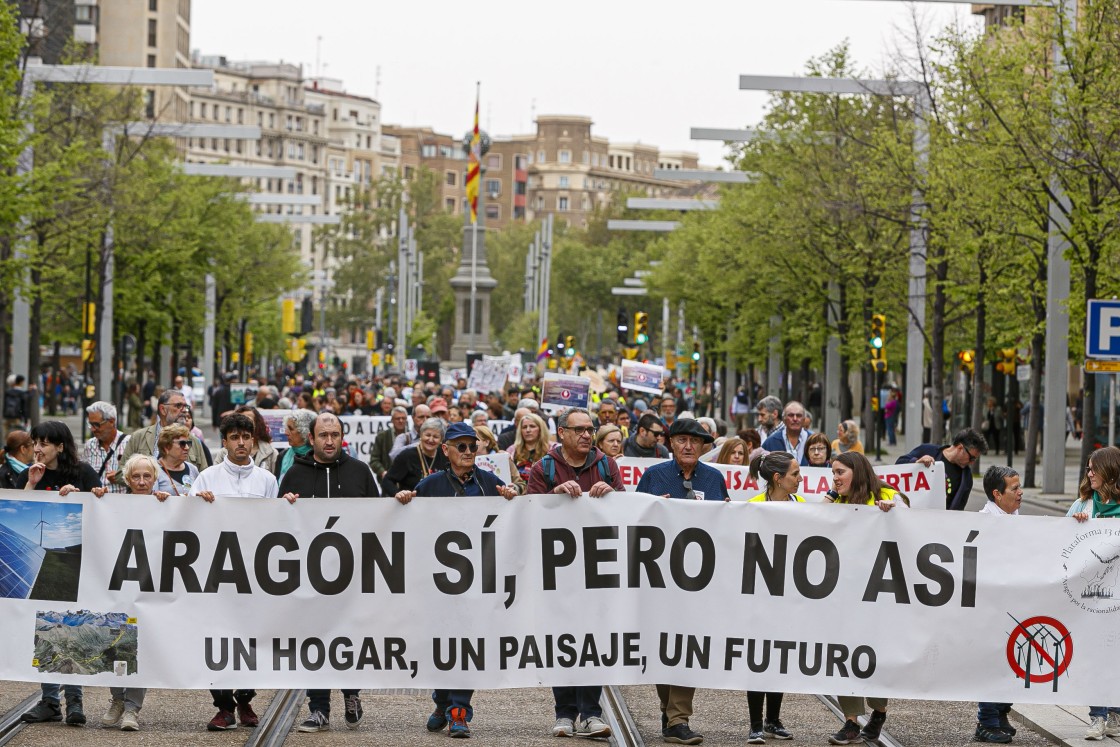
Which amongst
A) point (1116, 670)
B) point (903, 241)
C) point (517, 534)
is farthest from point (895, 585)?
point (903, 241)

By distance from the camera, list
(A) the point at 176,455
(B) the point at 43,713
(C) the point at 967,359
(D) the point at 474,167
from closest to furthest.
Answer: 1. (B) the point at 43,713
2. (A) the point at 176,455
3. (C) the point at 967,359
4. (D) the point at 474,167

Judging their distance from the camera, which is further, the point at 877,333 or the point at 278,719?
the point at 877,333

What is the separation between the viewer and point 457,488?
35.9ft

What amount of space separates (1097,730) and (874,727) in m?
1.16

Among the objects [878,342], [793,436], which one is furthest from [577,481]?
[878,342]

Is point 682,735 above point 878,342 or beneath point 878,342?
beneath

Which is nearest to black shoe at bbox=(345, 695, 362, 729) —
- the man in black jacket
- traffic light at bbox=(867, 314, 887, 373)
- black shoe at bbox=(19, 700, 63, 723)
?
the man in black jacket

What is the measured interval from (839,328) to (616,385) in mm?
8495

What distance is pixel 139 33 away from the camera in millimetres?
139625

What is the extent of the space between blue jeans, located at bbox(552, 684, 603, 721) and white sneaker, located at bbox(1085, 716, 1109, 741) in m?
2.54

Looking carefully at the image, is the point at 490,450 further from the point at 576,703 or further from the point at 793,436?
the point at 576,703

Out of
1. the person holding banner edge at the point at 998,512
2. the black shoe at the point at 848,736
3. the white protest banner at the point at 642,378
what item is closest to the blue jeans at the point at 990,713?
the person holding banner edge at the point at 998,512

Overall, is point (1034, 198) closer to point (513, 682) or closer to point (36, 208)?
point (36, 208)

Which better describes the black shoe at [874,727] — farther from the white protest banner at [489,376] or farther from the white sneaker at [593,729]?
the white protest banner at [489,376]
